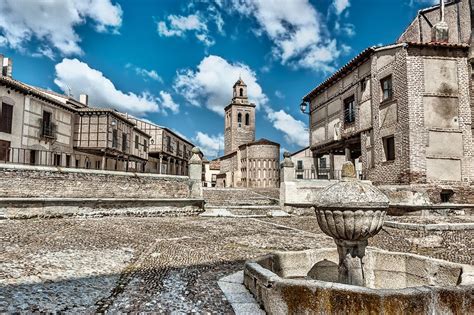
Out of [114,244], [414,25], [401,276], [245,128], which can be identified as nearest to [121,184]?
[114,244]

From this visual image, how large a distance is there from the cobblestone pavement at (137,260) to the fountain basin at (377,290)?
671mm

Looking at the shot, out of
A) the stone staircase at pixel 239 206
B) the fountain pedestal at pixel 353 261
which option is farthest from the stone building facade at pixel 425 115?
the fountain pedestal at pixel 353 261

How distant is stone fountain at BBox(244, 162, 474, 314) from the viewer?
2.76m

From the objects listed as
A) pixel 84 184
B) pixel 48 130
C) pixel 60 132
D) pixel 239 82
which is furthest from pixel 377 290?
pixel 239 82

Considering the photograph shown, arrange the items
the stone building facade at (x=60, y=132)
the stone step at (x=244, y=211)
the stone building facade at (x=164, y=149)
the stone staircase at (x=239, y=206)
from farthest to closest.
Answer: the stone building facade at (x=164, y=149) → the stone building facade at (x=60, y=132) → the stone staircase at (x=239, y=206) → the stone step at (x=244, y=211)

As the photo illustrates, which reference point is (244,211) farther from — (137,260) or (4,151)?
(4,151)

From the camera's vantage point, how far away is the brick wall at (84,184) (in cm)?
1224

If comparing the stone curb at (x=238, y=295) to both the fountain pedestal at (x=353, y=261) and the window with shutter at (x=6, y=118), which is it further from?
the window with shutter at (x=6, y=118)

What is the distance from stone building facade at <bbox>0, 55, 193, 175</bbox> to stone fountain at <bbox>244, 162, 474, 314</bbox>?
17068 millimetres

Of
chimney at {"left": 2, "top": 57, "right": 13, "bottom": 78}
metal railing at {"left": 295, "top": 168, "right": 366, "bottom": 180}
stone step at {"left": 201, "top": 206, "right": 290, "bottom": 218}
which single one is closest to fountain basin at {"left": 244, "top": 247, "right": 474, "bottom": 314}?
metal railing at {"left": 295, "top": 168, "right": 366, "bottom": 180}

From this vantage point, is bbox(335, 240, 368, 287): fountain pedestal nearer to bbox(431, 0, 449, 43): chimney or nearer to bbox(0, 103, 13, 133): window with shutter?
bbox(431, 0, 449, 43): chimney

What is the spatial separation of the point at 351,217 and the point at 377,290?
3.49 feet

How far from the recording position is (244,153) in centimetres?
4216

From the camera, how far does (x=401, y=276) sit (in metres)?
4.58
